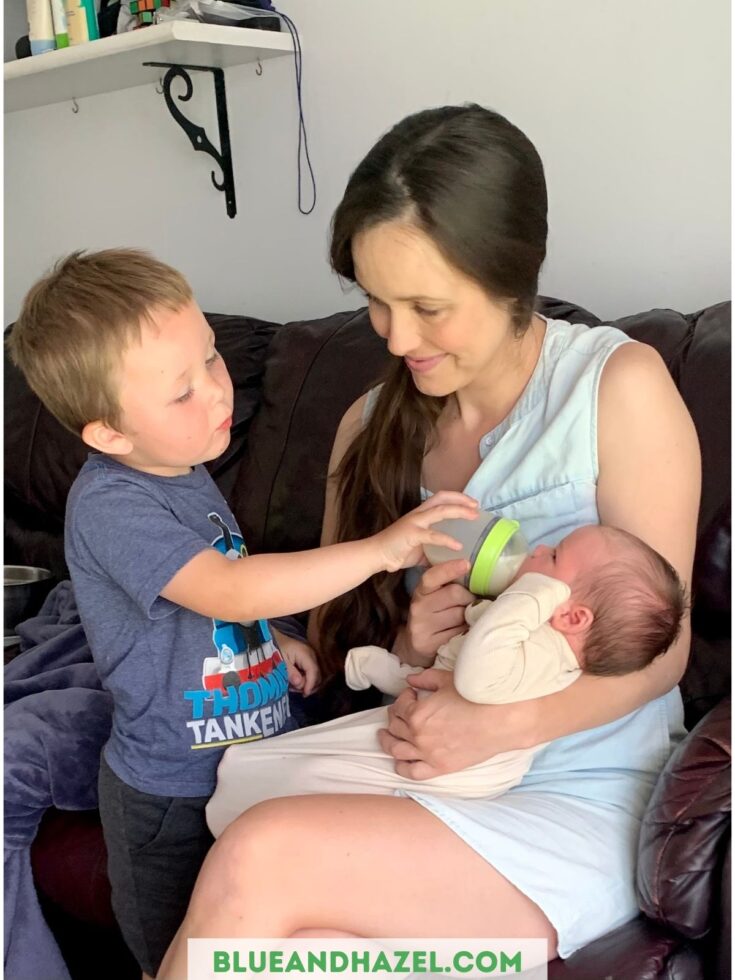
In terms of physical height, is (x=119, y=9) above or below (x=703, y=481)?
above

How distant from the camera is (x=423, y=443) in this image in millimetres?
1701

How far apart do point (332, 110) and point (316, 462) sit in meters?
0.90

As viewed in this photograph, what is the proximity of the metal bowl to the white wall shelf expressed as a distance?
1.21 meters

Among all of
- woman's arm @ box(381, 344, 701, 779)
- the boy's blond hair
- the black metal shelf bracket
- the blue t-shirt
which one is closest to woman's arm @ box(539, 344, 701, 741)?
woman's arm @ box(381, 344, 701, 779)

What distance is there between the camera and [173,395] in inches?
56.9

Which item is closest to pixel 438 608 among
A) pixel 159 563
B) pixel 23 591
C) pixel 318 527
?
pixel 159 563

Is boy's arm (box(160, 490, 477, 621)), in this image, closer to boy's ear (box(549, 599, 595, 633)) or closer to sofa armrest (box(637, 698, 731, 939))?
boy's ear (box(549, 599, 595, 633))

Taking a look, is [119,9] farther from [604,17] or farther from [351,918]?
[351,918]

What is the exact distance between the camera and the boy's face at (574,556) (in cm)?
132

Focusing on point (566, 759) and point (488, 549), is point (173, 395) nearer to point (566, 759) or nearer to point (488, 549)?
point (488, 549)

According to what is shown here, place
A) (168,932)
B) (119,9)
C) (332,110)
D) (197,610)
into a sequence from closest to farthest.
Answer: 1. (197,610)
2. (168,932)
3. (332,110)
4. (119,9)

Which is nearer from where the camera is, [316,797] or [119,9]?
[316,797]

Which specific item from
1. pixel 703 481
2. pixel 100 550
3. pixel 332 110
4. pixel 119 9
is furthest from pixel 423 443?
pixel 119 9

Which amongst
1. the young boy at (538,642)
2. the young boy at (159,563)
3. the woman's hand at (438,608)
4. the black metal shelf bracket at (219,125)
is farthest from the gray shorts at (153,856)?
the black metal shelf bracket at (219,125)
